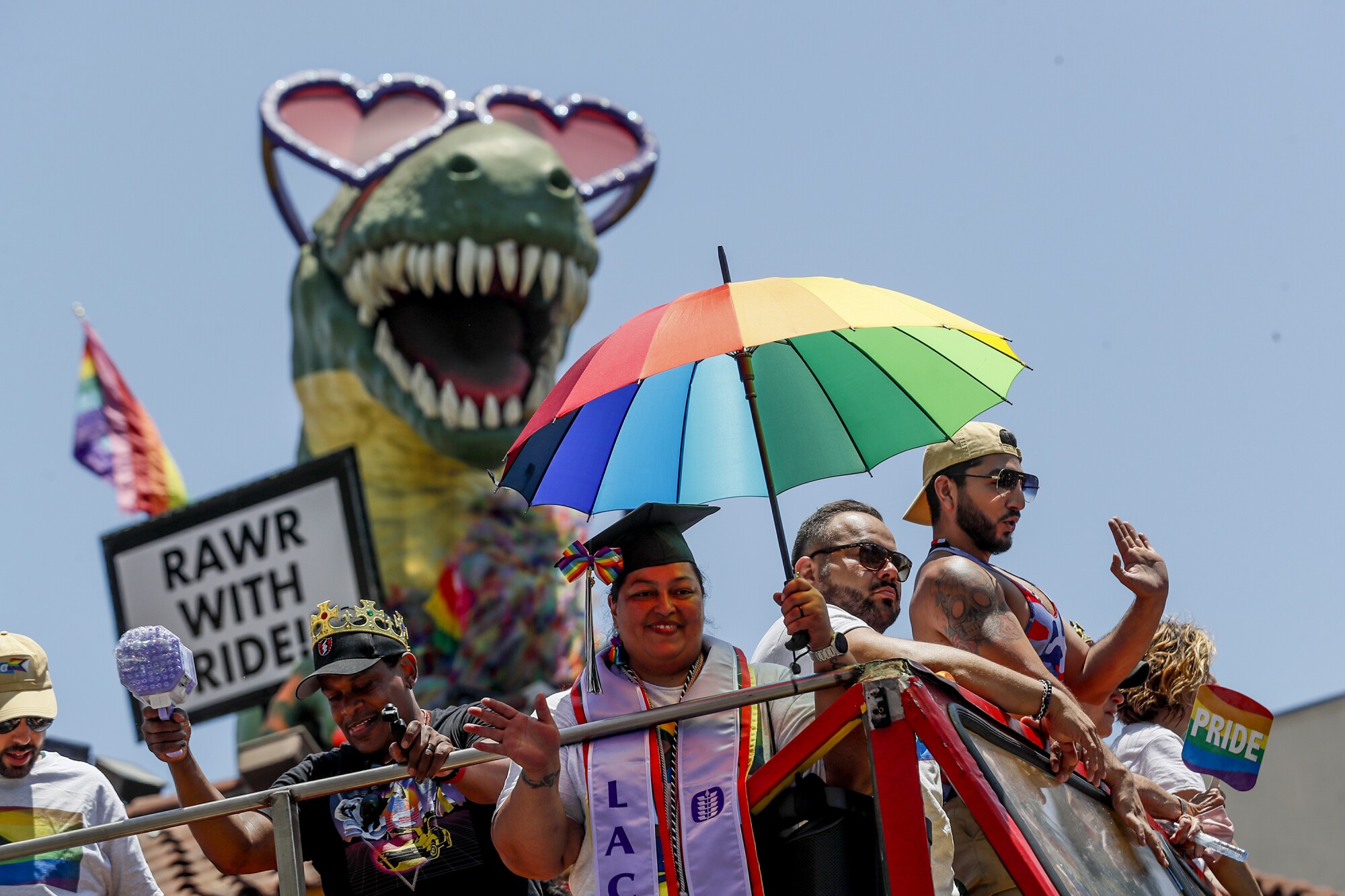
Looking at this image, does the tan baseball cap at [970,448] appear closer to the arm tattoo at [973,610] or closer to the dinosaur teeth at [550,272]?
the arm tattoo at [973,610]

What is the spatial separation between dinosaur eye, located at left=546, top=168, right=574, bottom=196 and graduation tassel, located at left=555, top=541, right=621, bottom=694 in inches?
325

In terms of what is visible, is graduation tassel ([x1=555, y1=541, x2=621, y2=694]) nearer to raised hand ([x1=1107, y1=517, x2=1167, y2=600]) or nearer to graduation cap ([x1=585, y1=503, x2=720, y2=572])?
graduation cap ([x1=585, y1=503, x2=720, y2=572])

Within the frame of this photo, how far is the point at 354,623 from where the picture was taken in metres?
4.32

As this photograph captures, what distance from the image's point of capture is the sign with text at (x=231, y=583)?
31.5 ft

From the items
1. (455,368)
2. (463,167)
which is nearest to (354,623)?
(455,368)

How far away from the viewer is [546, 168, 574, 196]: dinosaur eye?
1202cm

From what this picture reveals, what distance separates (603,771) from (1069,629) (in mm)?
1694

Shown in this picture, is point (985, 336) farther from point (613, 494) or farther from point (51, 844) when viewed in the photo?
point (51, 844)

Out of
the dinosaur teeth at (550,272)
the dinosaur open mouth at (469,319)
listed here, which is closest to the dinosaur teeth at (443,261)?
the dinosaur open mouth at (469,319)

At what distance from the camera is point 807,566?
155 inches

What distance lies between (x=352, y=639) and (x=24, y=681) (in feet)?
3.16

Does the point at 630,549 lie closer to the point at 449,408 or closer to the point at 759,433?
the point at 759,433

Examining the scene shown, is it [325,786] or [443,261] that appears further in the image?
[443,261]

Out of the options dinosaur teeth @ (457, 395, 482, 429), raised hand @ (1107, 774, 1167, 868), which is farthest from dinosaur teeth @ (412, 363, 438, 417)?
raised hand @ (1107, 774, 1167, 868)
